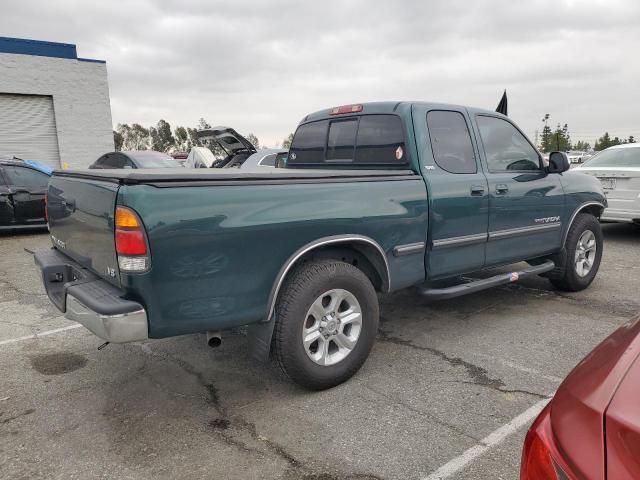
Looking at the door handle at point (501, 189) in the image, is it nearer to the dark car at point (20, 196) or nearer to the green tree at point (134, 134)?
the dark car at point (20, 196)

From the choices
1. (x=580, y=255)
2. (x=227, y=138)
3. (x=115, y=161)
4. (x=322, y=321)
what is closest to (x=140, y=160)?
(x=115, y=161)

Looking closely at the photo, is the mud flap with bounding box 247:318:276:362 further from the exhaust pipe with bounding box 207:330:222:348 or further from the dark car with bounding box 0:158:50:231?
the dark car with bounding box 0:158:50:231

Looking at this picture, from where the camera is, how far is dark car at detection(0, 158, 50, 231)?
9.40 m

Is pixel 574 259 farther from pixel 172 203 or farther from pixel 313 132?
pixel 172 203

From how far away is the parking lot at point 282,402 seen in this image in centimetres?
263

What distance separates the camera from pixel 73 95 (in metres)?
19.1

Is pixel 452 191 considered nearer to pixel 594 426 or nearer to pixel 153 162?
pixel 594 426

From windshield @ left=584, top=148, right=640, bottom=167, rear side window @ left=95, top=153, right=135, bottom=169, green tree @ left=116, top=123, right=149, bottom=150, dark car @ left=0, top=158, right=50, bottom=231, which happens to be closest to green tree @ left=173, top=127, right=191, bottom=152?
green tree @ left=116, top=123, right=149, bottom=150

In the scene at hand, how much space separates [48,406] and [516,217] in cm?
400

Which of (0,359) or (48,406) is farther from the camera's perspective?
(0,359)

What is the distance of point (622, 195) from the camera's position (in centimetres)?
834

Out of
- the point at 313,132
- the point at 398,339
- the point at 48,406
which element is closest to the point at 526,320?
the point at 398,339

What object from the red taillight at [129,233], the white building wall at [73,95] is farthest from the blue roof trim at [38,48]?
the red taillight at [129,233]

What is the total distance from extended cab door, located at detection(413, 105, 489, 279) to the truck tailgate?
2264 millimetres
